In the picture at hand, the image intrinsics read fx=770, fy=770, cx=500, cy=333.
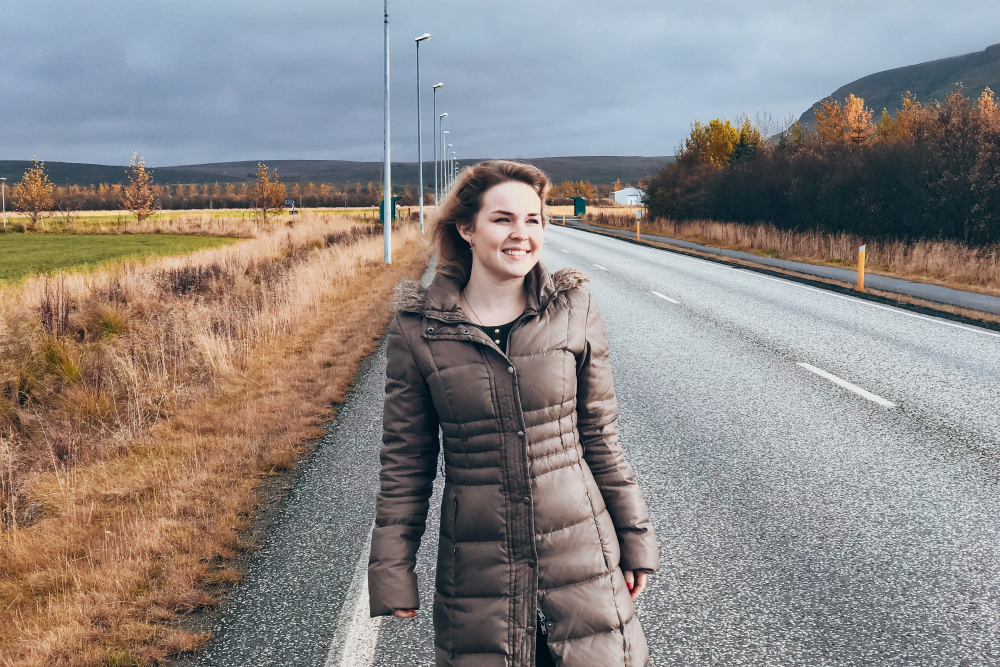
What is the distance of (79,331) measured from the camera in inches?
493

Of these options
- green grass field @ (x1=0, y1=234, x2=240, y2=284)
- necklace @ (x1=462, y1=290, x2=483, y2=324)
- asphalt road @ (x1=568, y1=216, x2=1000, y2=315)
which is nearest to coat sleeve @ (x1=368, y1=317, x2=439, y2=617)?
necklace @ (x1=462, y1=290, x2=483, y2=324)

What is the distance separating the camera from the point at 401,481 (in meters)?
2.09

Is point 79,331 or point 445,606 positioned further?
point 79,331

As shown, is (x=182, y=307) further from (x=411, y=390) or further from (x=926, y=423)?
(x=411, y=390)

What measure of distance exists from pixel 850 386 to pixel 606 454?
6682mm

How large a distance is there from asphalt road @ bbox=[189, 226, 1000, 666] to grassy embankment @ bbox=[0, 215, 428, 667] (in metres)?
0.40

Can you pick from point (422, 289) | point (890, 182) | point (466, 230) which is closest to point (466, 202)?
point (466, 230)

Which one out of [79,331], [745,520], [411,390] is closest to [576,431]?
[411,390]

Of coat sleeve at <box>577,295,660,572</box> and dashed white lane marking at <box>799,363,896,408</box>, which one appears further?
dashed white lane marking at <box>799,363,896,408</box>

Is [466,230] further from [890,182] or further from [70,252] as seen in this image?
[70,252]

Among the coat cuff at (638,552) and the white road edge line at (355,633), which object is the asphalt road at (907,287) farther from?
the coat cuff at (638,552)

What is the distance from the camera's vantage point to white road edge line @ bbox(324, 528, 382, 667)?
313 cm

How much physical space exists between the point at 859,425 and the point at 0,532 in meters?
6.38

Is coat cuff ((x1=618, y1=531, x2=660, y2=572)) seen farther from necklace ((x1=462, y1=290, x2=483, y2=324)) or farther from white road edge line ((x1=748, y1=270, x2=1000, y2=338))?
white road edge line ((x1=748, y1=270, x2=1000, y2=338))
